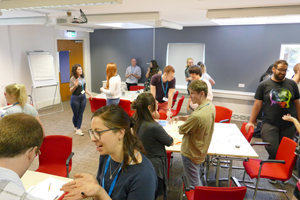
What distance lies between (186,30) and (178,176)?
522cm

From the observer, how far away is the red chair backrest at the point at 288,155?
2844 millimetres

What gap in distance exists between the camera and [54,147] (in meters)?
3.04

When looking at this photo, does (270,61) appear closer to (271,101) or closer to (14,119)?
(271,101)

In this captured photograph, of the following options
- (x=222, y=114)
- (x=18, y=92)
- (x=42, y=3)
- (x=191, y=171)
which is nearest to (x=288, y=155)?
(x=191, y=171)

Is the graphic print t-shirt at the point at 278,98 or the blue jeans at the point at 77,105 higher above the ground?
the graphic print t-shirt at the point at 278,98

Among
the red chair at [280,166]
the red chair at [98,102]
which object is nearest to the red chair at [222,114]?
the red chair at [280,166]

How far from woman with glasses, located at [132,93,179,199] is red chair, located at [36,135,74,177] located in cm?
117

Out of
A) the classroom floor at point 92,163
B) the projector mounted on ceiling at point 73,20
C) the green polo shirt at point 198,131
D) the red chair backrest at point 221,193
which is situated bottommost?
the classroom floor at point 92,163

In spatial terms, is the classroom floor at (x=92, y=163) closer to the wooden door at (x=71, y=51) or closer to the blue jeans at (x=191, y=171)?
the blue jeans at (x=191, y=171)

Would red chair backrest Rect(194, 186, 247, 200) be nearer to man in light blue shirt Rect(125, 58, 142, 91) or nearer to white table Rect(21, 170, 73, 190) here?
white table Rect(21, 170, 73, 190)

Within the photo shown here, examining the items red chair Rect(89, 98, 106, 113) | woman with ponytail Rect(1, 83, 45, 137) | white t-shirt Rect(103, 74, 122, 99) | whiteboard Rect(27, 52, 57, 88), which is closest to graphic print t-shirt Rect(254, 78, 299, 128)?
white t-shirt Rect(103, 74, 122, 99)

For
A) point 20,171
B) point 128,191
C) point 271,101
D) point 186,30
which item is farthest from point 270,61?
point 20,171

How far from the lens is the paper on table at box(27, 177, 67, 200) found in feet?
6.49

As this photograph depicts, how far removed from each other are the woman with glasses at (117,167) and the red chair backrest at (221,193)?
2.38 feet
